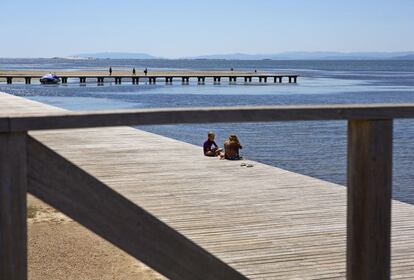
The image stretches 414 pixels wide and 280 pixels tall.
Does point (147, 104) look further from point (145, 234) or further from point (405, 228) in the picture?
point (145, 234)

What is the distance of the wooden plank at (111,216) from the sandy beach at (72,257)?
16.4ft

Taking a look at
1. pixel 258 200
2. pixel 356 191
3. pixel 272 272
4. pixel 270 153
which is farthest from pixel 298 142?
pixel 356 191

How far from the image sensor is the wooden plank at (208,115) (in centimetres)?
231

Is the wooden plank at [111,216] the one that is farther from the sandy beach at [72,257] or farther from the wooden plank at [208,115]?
the sandy beach at [72,257]

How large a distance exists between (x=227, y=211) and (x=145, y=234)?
16.9 feet

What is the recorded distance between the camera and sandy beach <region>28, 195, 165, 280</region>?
7.88m

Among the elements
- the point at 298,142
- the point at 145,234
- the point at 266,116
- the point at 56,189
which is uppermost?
the point at 266,116

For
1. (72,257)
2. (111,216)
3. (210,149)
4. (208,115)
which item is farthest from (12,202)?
(210,149)

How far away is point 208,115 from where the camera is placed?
258 cm

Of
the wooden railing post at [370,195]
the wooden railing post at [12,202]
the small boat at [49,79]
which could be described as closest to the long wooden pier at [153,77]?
the small boat at [49,79]

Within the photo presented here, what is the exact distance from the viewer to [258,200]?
8242 millimetres

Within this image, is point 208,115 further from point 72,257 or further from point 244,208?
point 72,257

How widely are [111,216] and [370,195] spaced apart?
108 cm

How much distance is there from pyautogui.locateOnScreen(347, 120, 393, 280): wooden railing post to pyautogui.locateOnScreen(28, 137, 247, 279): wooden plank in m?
0.63
